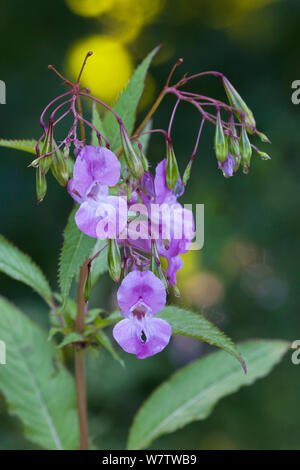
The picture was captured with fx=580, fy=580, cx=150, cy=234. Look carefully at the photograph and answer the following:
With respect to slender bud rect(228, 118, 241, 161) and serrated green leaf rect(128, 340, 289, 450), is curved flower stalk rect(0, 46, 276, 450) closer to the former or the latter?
slender bud rect(228, 118, 241, 161)

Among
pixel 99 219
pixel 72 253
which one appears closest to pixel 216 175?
pixel 72 253

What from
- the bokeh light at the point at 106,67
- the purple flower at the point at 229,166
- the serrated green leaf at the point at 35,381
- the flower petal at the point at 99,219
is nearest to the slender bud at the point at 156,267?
the flower petal at the point at 99,219

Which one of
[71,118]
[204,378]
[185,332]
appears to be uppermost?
[71,118]

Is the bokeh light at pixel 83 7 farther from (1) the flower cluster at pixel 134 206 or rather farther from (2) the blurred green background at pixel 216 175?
(1) the flower cluster at pixel 134 206

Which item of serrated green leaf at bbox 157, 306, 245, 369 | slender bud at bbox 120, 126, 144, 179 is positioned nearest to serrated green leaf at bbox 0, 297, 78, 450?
serrated green leaf at bbox 157, 306, 245, 369

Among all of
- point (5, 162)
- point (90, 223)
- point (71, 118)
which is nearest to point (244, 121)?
point (90, 223)

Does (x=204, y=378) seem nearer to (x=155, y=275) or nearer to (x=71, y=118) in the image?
(x=155, y=275)

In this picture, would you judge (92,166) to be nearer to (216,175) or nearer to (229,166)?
(229,166)
